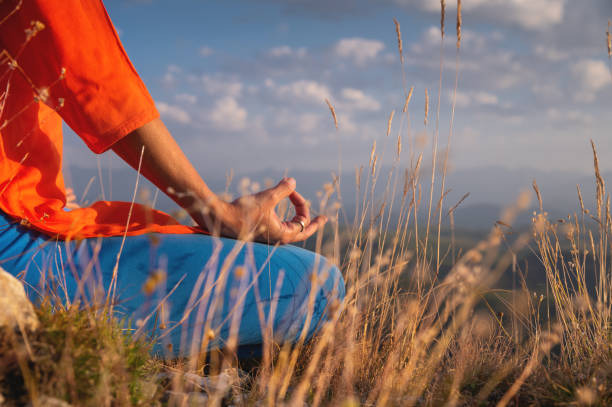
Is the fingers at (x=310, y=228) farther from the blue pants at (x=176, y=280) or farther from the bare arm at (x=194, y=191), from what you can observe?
the blue pants at (x=176, y=280)

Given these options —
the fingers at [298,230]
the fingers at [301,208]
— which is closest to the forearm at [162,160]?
the fingers at [298,230]

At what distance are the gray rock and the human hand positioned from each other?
24.6 inches

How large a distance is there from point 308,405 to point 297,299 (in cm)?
39

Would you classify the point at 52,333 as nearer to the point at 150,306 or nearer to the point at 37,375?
the point at 37,375

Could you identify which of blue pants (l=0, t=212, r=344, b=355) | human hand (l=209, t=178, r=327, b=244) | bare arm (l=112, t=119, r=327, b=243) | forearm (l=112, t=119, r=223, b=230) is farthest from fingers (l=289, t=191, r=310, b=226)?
forearm (l=112, t=119, r=223, b=230)

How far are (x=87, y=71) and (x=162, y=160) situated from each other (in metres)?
0.34

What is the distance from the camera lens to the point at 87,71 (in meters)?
1.18

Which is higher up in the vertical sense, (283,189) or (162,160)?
(162,160)

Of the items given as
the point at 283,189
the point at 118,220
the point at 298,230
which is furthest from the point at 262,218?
the point at 118,220

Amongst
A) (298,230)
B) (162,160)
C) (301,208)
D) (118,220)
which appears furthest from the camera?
(301,208)

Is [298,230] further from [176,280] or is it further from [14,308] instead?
[14,308]

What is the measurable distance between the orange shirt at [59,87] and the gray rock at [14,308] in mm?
236

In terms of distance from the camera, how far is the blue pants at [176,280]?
1.37m

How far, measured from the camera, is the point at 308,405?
1309 mm
